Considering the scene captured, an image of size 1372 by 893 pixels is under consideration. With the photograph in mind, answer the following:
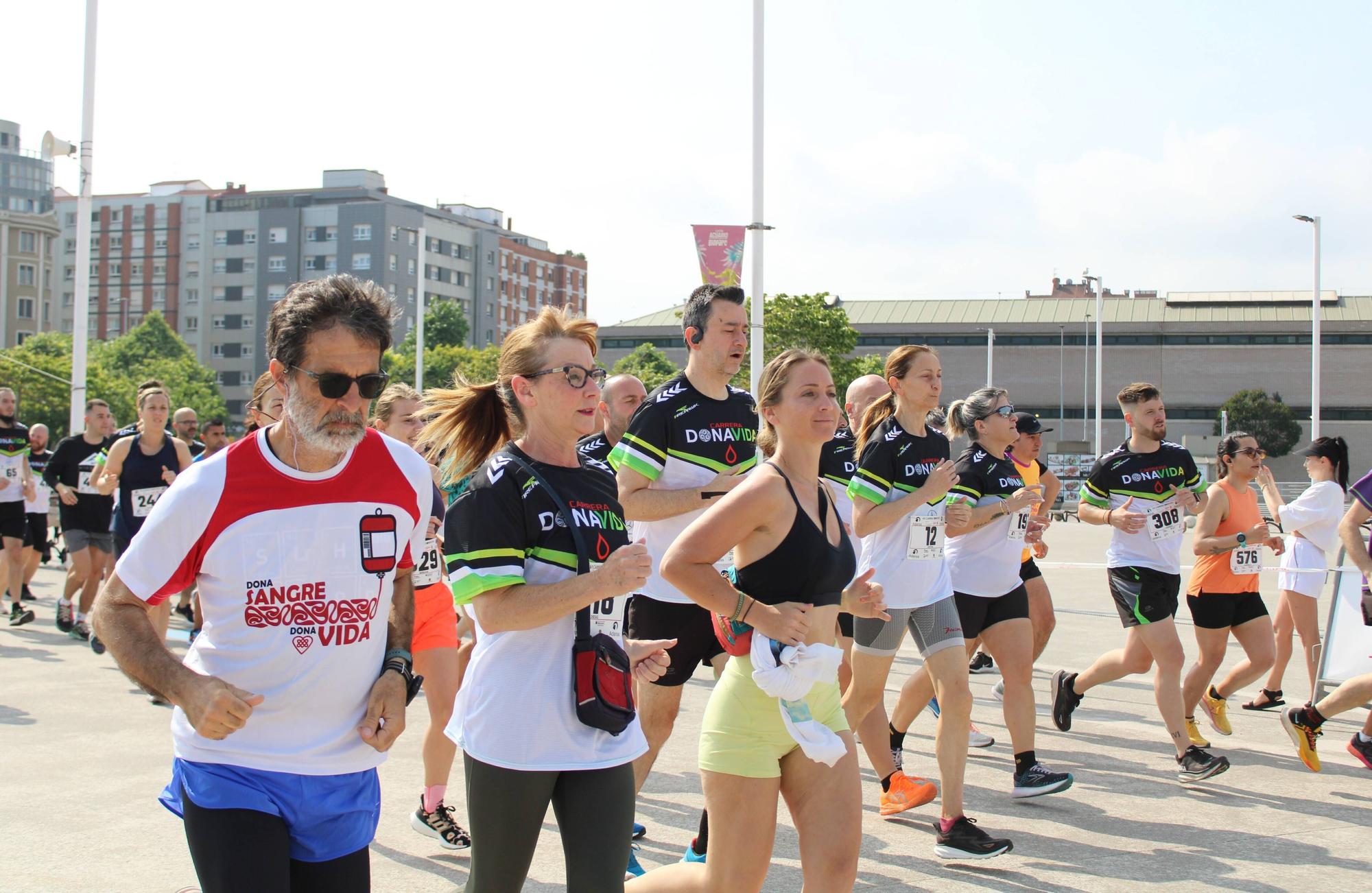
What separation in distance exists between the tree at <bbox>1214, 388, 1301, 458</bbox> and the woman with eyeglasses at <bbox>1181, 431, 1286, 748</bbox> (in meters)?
79.9

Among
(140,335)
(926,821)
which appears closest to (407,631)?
(926,821)

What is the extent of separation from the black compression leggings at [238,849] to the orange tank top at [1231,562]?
6432 mm

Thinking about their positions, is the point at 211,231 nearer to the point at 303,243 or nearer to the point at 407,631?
the point at 303,243

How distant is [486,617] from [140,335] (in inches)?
4027

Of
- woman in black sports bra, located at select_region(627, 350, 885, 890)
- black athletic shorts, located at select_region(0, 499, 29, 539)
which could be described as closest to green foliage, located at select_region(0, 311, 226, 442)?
black athletic shorts, located at select_region(0, 499, 29, 539)

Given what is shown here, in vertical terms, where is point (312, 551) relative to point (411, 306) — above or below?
below

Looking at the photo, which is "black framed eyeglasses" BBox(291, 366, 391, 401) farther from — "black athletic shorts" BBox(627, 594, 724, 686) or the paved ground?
the paved ground

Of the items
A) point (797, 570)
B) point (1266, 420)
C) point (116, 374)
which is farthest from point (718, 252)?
point (116, 374)

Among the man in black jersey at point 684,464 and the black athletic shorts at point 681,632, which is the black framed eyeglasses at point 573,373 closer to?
the man in black jersey at point 684,464

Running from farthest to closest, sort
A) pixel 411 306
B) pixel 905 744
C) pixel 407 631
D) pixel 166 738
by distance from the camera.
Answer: pixel 411 306, pixel 905 744, pixel 166 738, pixel 407 631

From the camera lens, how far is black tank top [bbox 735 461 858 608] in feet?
13.1

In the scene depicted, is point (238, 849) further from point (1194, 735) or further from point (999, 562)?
point (1194, 735)

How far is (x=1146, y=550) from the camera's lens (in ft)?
24.9

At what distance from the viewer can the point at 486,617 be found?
3.38 m
